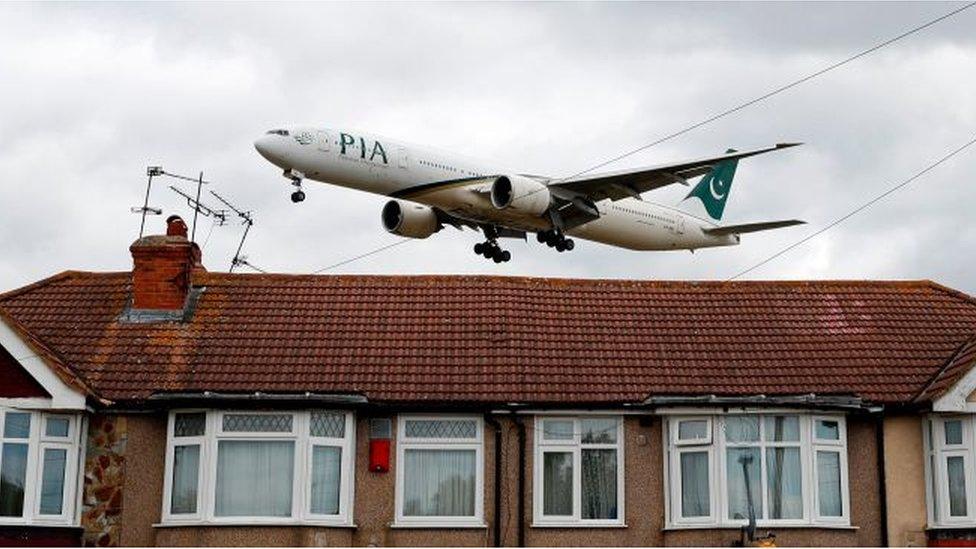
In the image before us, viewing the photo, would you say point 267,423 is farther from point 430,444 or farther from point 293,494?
point 430,444

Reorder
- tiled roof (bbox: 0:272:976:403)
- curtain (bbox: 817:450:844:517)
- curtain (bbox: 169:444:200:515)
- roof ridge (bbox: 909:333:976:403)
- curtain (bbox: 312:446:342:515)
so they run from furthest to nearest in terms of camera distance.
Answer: tiled roof (bbox: 0:272:976:403) < roof ridge (bbox: 909:333:976:403) < curtain (bbox: 817:450:844:517) < curtain (bbox: 169:444:200:515) < curtain (bbox: 312:446:342:515)

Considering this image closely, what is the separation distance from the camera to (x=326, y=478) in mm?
24609

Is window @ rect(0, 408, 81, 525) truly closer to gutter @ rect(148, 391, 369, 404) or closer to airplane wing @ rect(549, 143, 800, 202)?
gutter @ rect(148, 391, 369, 404)

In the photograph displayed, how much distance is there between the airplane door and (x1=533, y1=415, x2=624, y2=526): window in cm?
1113

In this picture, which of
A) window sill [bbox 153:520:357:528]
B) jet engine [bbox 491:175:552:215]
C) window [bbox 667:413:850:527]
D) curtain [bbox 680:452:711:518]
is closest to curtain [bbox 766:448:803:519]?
window [bbox 667:413:850:527]

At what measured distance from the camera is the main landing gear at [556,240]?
37.9 m

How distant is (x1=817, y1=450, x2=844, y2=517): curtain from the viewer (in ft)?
81.0

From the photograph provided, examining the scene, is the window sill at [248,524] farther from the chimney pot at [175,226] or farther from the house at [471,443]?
the chimney pot at [175,226]

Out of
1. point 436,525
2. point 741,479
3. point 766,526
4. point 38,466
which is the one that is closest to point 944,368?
point 741,479

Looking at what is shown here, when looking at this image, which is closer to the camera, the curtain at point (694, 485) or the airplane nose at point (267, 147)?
the curtain at point (694, 485)

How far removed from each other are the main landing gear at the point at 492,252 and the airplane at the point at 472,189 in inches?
1.1

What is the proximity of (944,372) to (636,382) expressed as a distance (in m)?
5.66

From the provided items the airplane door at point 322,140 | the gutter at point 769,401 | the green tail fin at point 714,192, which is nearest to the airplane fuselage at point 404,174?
the airplane door at point 322,140

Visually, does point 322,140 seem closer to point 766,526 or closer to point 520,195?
point 520,195
